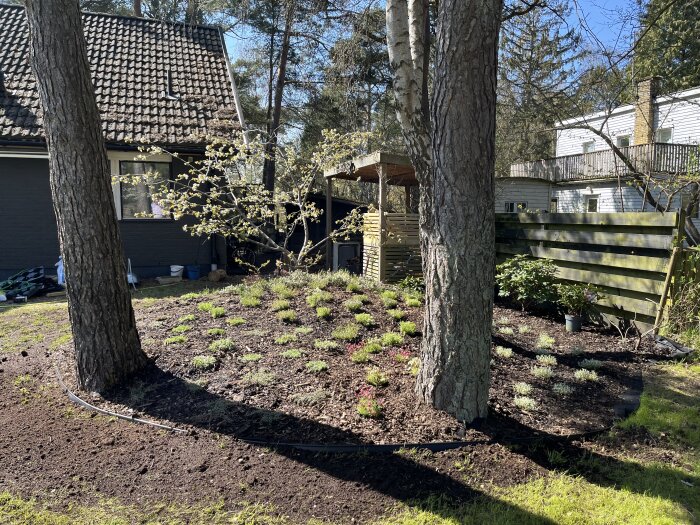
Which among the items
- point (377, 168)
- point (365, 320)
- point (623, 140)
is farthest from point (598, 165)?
point (365, 320)

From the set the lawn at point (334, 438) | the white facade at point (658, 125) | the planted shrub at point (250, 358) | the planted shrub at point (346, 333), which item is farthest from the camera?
the white facade at point (658, 125)

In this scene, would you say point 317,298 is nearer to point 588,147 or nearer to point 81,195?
point 81,195

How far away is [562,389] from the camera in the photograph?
399 cm

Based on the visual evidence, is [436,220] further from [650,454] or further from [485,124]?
[650,454]

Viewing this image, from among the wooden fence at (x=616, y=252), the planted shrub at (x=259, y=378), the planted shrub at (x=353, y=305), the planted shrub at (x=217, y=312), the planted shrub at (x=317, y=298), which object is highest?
the wooden fence at (x=616, y=252)

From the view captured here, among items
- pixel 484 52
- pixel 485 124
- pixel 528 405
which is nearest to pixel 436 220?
pixel 485 124

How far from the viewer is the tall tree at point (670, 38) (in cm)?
622

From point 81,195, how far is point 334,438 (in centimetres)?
281

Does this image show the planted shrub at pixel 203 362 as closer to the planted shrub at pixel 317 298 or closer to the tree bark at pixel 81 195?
the tree bark at pixel 81 195

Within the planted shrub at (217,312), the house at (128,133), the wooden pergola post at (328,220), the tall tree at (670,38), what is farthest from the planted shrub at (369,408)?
the house at (128,133)

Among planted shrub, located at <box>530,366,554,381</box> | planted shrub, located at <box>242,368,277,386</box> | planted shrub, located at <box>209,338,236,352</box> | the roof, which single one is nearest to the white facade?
the roof

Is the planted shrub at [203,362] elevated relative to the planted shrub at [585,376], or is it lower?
elevated

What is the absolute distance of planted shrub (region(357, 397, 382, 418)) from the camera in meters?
3.44

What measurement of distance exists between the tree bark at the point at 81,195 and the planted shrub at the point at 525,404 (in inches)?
132
